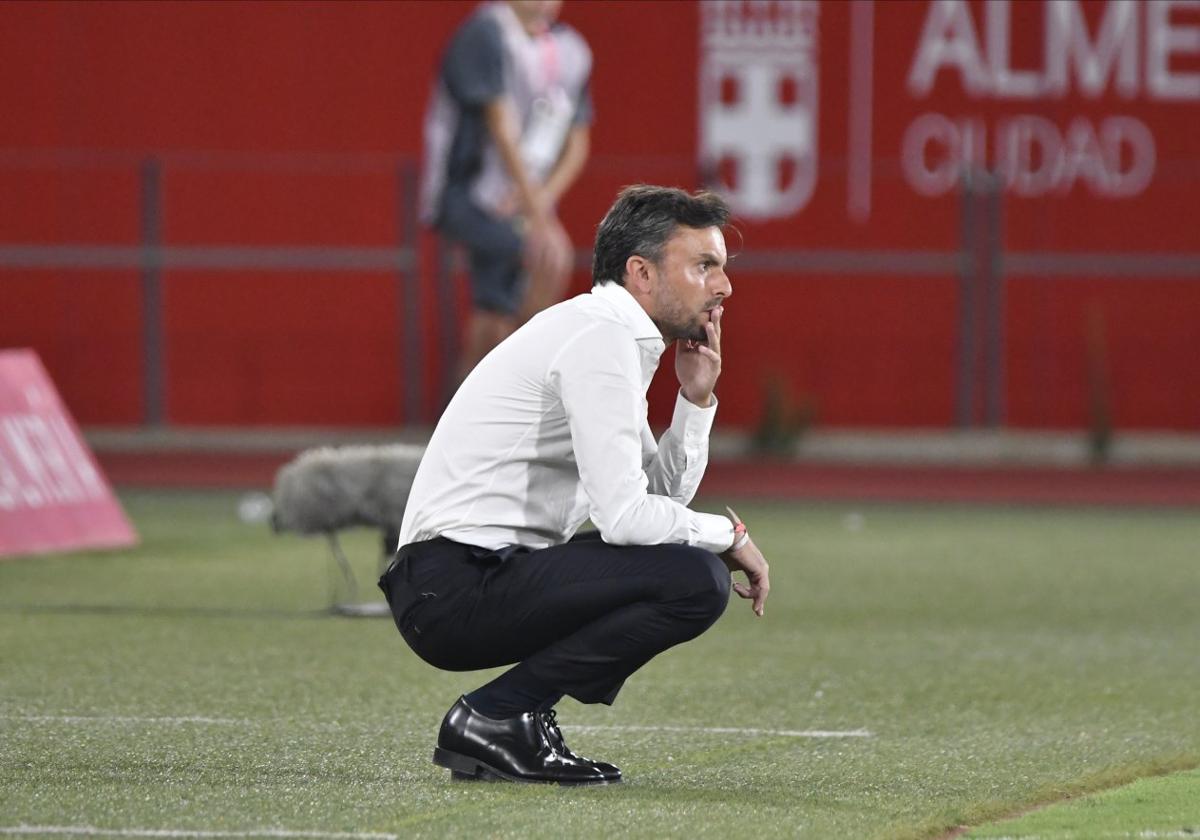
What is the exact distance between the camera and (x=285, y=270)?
15.2 m

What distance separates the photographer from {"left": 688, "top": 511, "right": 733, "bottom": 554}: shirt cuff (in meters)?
4.73

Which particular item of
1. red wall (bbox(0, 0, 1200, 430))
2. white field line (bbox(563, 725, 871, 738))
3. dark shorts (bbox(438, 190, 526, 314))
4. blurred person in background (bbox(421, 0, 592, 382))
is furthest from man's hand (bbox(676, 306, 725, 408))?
red wall (bbox(0, 0, 1200, 430))

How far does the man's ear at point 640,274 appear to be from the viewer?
15.7ft

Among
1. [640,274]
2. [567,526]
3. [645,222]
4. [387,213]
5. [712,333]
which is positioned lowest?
[387,213]

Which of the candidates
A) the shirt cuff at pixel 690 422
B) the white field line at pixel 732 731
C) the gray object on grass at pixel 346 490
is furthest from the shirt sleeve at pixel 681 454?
the gray object on grass at pixel 346 490

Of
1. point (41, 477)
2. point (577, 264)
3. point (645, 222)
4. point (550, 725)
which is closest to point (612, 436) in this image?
point (645, 222)

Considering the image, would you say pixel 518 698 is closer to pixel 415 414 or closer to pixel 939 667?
pixel 939 667

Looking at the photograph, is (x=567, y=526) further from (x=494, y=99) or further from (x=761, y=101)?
(x=761, y=101)

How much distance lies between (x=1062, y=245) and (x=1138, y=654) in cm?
821

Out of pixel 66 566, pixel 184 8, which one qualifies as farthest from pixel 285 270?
pixel 66 566

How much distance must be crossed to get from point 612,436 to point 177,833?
1.13 metres

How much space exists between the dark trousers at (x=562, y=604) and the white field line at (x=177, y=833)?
0.66m

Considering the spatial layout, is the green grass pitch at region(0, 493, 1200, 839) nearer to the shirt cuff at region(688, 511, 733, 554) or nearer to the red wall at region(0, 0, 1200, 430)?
the shirt cuff at region(688, 511, 733, 554)

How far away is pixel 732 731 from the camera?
5.62 m
